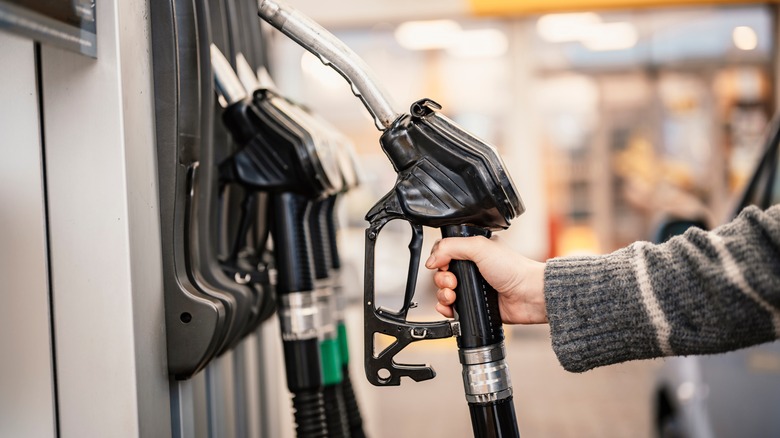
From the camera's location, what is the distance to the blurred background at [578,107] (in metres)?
6.41

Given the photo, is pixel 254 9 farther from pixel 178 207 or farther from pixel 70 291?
pixel 70 291

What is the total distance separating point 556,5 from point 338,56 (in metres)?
4.83

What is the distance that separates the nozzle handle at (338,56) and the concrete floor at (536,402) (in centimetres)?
252

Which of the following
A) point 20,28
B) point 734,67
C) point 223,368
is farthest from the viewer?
point 734,67

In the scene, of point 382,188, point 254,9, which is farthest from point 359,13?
point 254,9

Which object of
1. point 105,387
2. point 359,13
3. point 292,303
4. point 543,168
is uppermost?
point 359,13

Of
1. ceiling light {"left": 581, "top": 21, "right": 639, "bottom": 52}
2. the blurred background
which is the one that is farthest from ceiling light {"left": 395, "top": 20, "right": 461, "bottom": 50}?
ceiling light {"left": 581, "top": 21, "right": 639, "bottom": 52}

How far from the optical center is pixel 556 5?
18.3 ft

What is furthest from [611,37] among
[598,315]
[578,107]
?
[598,315]

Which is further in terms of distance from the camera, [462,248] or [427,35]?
[427,35]

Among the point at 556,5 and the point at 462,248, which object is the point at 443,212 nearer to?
the point at 462,248

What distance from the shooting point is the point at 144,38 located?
1.02 m

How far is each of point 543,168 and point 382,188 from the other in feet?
4.47

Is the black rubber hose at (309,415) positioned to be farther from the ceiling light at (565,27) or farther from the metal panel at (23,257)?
the ceiling light at (565,27)
